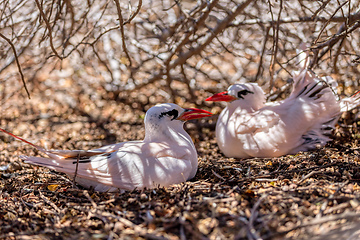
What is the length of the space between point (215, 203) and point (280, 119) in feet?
6.79

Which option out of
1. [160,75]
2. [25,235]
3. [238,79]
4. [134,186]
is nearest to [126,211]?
[134,186]

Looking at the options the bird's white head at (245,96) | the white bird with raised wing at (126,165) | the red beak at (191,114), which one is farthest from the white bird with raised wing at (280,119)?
the white bird with raised wing at (126,165)

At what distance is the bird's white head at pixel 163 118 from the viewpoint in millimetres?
3615

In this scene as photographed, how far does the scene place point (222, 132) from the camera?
4.52 metres

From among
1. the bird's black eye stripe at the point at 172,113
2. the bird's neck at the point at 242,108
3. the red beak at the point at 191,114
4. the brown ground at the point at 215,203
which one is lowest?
the brown ground at the point at 215,203

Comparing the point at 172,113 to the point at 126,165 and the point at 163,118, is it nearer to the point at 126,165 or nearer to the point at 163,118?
the point at 163,118

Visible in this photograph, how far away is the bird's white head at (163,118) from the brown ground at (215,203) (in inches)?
23.4

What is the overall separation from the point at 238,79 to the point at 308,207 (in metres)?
4.79

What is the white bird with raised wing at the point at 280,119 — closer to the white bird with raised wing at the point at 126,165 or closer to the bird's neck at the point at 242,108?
the bird's neck at the point at 242,108

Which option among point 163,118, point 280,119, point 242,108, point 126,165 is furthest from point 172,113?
point 280,119

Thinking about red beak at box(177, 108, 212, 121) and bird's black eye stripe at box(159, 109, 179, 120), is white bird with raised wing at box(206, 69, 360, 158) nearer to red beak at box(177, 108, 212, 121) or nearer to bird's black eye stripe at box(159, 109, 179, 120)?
red beak at box(177, 108, 212, 121)

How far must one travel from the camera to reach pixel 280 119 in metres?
4.35

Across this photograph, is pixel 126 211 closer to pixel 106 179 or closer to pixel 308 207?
pixel 106 179

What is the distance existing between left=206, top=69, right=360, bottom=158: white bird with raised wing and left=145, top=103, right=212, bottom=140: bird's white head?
0.73 meters
